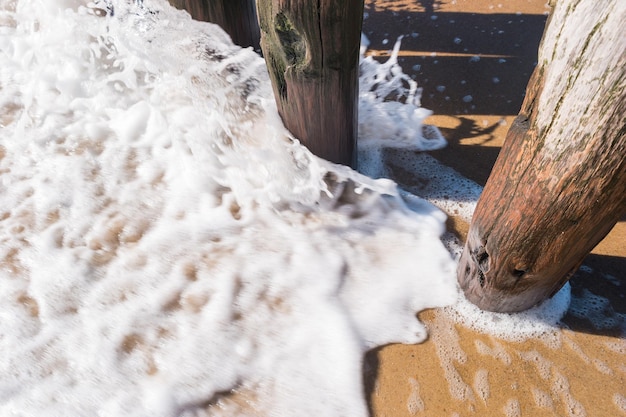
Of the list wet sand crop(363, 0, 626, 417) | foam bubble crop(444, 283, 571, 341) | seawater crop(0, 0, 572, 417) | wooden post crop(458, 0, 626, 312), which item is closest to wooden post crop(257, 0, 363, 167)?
seawater crop(0, 0, 572, 417)

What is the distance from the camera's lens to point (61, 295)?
2.14 meters

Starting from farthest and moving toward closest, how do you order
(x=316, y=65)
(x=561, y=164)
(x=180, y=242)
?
1. (x=180, y=242)
2. (x=316, y=65)
3. (x=561, y=164)

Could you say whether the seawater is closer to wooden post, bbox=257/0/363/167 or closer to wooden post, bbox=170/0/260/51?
wooden post, bbox=170/0/260/51

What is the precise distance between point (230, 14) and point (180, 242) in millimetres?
1267

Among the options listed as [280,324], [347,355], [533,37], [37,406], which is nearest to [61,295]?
[37,406]

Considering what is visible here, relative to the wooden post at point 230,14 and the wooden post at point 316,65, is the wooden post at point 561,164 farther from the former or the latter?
the wooden post at point 230,14

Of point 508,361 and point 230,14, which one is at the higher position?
point 230,14

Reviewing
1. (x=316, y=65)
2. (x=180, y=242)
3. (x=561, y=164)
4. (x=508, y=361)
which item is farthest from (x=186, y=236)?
→ (x=561, y=164)

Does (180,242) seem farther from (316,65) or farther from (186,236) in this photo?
(316,65)

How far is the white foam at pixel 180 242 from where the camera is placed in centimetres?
185

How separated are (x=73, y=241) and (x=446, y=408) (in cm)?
200

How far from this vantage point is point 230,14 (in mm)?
2402

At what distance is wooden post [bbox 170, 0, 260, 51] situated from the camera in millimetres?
2344

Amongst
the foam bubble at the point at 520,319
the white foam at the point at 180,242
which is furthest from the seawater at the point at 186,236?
the foam bubble at the point at 520,319
